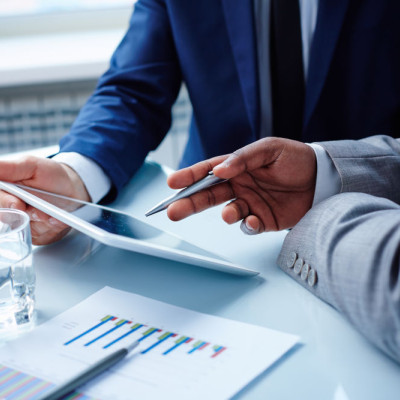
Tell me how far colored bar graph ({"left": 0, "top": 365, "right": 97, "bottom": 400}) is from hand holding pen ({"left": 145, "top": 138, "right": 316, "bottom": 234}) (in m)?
0.31

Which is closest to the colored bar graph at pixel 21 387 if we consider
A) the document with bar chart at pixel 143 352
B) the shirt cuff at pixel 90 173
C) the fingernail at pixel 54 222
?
the document with bar chart at pixel 143 352

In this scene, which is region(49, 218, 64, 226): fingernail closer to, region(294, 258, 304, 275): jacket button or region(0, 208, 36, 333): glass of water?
region(0, 208, 36, 333): glass of water

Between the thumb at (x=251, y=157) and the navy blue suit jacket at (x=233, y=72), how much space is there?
380 mm

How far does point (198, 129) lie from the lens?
4.44 feet

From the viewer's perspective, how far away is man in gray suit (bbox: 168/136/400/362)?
54 cm

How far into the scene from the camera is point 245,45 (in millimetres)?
1208

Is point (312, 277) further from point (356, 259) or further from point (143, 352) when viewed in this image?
point (143, 352)

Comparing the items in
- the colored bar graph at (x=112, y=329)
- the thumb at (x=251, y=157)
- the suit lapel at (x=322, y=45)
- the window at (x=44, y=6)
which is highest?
the window at (x=44, y=6)

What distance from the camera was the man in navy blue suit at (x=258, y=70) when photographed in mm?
1179

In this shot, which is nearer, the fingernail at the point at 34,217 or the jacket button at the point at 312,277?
the jacket button at the point at 312,277

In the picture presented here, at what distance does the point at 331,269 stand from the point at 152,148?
628mm

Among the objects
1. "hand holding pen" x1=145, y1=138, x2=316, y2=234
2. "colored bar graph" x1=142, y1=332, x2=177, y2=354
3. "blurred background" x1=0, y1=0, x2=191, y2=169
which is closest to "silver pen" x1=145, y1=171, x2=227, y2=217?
"hand holding pen" x1=145, y1=138, x2=316, y2=234

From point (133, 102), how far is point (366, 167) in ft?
1.78

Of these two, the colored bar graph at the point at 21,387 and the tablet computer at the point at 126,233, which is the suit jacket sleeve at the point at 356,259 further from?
the colored bar graph at the point at 21,387
